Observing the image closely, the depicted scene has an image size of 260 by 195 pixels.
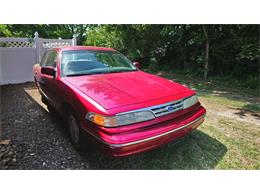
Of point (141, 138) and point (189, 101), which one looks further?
point (189, 101)

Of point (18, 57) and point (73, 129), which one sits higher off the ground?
point (18, 57)

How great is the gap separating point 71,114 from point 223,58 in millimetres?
8127

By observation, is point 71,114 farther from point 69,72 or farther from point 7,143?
point 7,143

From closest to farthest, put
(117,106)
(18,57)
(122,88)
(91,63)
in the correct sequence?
(117,106), (122,88), (91,63), (18,57)

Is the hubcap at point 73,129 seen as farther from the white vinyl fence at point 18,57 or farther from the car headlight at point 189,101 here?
the white vinyl fence at point 18,57

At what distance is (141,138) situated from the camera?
2.47 m

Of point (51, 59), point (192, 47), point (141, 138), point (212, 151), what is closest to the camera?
point (141, 138)

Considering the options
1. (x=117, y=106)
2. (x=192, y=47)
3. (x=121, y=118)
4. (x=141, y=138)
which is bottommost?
(x=141, y=138)

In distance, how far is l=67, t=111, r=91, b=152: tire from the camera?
2.98 m

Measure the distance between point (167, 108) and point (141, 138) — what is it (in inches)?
21.6

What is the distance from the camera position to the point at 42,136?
12.7 ft

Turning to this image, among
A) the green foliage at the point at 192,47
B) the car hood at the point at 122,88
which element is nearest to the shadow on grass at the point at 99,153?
the car hood at the point at 122,88

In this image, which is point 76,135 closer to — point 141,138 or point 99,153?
point 99,153

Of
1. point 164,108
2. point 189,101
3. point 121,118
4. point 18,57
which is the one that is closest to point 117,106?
point 121,118
